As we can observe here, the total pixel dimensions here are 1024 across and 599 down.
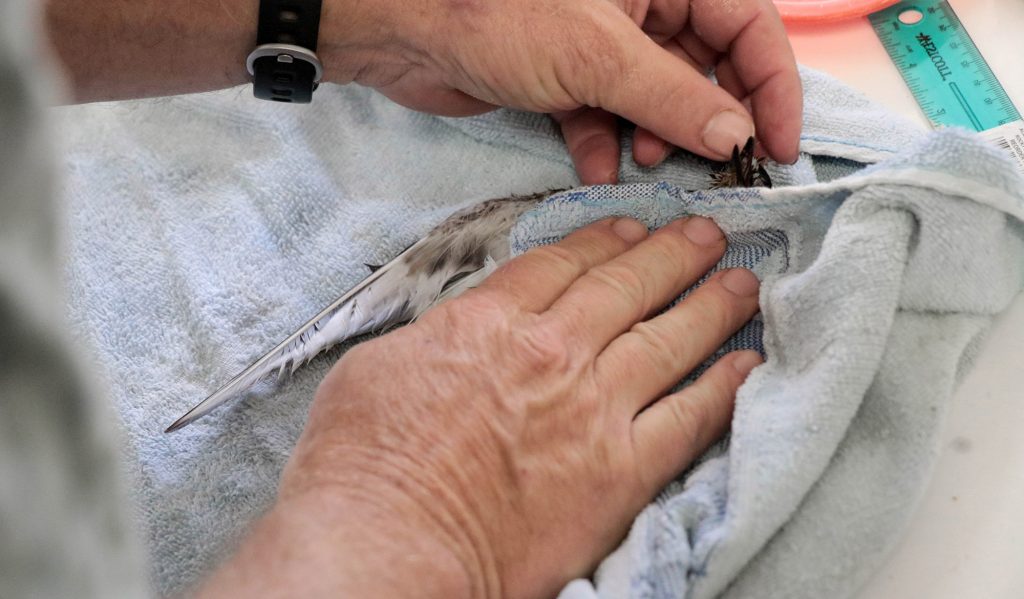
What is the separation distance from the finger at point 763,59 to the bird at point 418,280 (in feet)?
0.14

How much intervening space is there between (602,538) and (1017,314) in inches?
17.5

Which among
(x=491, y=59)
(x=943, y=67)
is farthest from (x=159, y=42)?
(x=943, y=67)

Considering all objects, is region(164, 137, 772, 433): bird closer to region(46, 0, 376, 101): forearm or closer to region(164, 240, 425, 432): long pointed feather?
region(164, 240, 425, 432): long pointed feather

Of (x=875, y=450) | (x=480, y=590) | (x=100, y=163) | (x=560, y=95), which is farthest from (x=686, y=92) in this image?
(x=100, y=163)

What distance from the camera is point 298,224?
103 cm

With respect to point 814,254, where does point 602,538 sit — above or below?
below

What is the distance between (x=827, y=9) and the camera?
123 centimetres

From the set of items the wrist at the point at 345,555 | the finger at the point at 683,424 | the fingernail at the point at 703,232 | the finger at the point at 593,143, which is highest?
the fingernail at the point at 703,232

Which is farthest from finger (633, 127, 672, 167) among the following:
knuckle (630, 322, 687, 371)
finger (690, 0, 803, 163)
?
knuckle (630, 322, 687, 371)

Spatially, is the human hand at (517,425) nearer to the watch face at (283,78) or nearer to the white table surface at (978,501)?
the white table surface at (978,501)

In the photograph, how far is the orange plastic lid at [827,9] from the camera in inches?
48.4

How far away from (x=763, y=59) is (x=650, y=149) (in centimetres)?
18

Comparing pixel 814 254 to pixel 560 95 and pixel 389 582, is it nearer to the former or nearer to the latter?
pixel 560 95

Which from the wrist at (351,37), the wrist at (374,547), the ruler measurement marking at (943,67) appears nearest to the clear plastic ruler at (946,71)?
the ruler measurement marking at (943,67)
